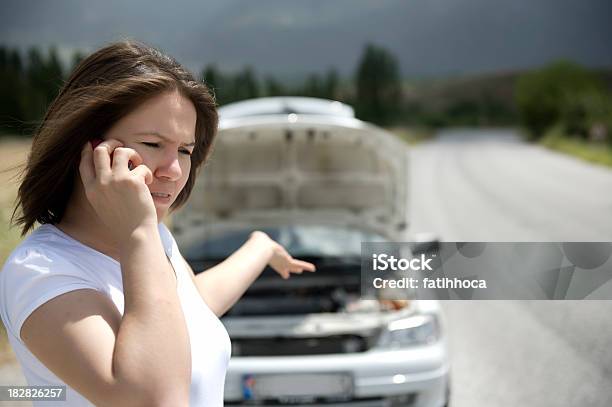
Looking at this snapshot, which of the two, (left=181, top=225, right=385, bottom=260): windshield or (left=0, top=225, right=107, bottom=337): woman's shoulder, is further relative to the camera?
(left=181, top=225, right=385, bottom=260): windshield

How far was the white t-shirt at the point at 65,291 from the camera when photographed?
1136 millimetres

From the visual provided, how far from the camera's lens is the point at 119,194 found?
44.3 inches

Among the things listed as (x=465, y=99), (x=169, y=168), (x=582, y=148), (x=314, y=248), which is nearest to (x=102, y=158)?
(x=169, y=168)

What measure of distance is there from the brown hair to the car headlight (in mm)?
2734

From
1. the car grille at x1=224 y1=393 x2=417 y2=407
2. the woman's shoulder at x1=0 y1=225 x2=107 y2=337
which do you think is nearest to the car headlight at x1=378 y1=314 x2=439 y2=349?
the car grille at x1=224 y1=393 x2=417 y2=407

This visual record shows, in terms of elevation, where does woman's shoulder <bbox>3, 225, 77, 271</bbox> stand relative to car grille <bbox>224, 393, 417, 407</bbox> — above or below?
above

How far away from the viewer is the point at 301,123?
4273 millimetres

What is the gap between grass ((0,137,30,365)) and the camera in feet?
5.22

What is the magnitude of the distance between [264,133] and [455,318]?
9.39 ft

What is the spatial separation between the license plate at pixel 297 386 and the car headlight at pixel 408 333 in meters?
0.32

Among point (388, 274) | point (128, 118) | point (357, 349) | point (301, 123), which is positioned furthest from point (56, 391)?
point (388, 274)

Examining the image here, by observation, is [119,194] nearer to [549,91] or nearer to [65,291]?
[65,291]

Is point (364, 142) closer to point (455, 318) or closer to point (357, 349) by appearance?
point (357, 349)
